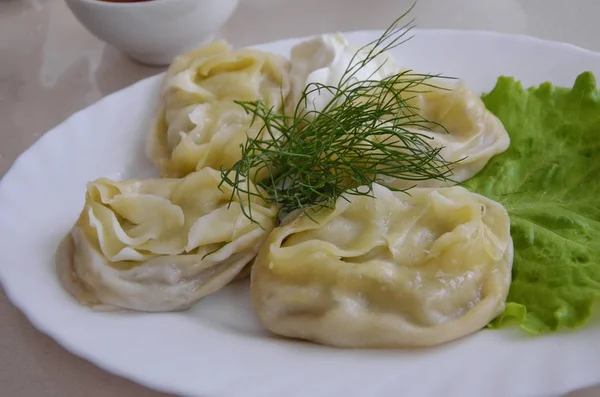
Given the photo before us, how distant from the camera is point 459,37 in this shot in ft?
8.23

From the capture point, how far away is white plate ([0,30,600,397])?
58.8 inches

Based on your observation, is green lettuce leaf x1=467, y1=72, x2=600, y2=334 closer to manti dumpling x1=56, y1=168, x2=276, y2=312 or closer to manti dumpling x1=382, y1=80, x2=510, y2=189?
manti dumpling x1=382, y1=80, x2=510, y2=189

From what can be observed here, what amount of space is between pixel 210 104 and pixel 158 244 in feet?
2.23

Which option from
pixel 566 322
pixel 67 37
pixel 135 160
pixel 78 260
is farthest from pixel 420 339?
pixel 67 37

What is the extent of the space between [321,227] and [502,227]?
0.52 meters

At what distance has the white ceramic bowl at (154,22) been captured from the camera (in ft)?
8.50

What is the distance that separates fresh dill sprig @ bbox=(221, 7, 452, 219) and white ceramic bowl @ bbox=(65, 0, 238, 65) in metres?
0.75

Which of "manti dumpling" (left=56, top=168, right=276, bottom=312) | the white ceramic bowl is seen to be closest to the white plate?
"manti dumpling" (left=56, top=168, right=276, bottom=312)

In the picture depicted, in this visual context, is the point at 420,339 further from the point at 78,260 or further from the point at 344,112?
the point at 78,260

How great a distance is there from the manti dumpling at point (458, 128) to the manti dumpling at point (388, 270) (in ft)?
0.71

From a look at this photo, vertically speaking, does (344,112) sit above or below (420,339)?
above

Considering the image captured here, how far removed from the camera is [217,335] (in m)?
1.74

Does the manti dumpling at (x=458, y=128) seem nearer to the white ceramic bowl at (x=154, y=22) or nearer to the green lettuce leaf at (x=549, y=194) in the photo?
the green lettuce leaf at (x=549, y=194)

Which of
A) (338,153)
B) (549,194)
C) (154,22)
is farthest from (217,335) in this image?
Answer: (154,22)
